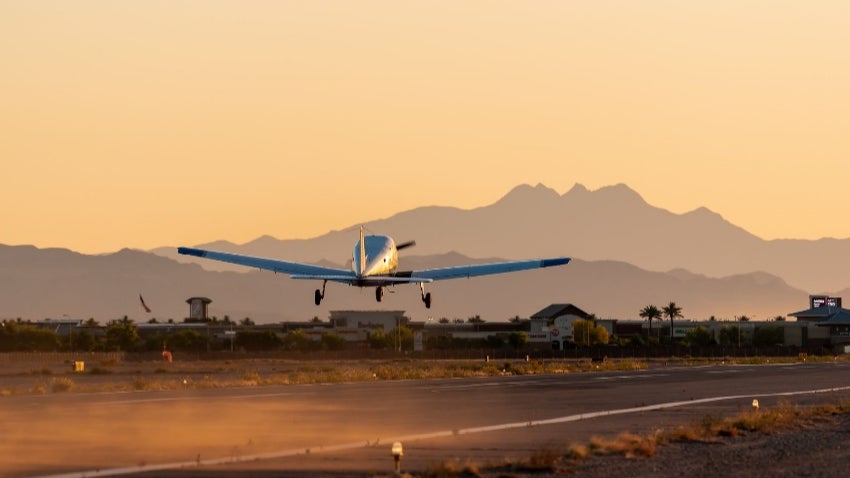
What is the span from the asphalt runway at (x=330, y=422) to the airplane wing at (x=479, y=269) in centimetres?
2307

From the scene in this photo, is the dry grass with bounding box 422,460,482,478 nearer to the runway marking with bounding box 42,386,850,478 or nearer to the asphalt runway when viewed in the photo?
the asphalt runway

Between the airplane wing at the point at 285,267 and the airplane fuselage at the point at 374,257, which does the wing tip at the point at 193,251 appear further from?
the airplane fuselage at the point at 374,257

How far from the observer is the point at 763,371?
9800 cm

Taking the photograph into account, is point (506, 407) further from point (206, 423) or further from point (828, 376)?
point (828, 376)

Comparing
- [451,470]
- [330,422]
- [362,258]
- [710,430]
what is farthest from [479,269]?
[451,470]

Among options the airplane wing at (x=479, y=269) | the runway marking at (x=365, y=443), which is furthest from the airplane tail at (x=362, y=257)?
the runway marking at (x=365, y=443)

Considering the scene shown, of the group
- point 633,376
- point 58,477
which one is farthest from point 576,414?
point 633,376

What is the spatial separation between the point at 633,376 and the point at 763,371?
51.9ft

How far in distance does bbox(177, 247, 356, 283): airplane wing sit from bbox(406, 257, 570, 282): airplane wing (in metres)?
4.69

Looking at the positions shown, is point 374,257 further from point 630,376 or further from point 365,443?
point 365,443

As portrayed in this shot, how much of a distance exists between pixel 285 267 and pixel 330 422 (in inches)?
2317

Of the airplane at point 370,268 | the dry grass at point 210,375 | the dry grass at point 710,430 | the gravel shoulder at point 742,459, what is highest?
the airplane at point 370,268

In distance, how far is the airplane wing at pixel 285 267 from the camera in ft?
310

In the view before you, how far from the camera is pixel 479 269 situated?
10819 centimetres
